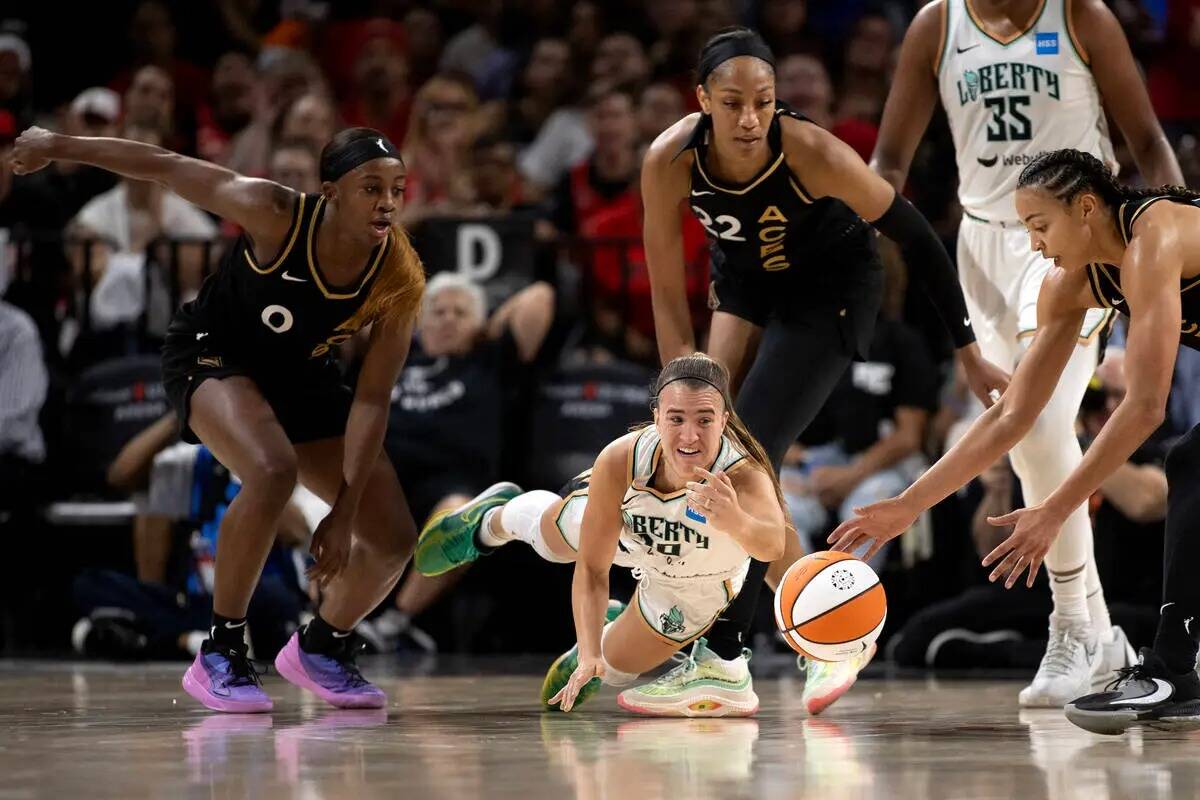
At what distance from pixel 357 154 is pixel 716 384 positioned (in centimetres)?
113

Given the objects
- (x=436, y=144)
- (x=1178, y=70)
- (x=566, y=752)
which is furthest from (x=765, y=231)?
(x=1178, y=70)

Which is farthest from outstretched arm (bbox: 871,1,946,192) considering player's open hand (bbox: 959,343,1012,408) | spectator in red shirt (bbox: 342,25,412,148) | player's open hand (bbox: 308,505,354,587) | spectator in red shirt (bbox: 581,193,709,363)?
spectator in red shirt (bbox: 342,25,412,148)

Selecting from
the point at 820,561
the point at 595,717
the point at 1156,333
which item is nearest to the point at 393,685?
the point at 595,717

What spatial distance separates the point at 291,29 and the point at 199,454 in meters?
3.95

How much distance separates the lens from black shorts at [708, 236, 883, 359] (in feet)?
16.2

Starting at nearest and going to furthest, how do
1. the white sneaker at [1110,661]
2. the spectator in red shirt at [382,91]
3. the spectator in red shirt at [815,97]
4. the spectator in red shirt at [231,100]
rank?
the white sneaker at [1110,661]
the spectator in red shirt at [815,97]
the spectator in red shirt at [382,91]
the spectator in red shirt at [231,100]

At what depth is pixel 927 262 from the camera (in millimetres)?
4805

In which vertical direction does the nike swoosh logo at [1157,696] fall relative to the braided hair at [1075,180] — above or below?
below

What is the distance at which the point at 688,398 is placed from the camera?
14.4 ft

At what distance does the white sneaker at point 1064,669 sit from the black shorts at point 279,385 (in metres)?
2.01

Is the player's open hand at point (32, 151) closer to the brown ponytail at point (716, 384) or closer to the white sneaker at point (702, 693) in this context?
the brown ponytail at point (716, 384)

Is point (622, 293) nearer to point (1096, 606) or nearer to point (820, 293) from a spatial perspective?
point (820, 293)

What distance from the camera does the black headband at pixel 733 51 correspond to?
4566 millimetres

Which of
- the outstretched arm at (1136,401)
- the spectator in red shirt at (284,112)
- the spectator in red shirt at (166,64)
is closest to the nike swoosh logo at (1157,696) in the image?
the outstretched arm at (1136,401)
